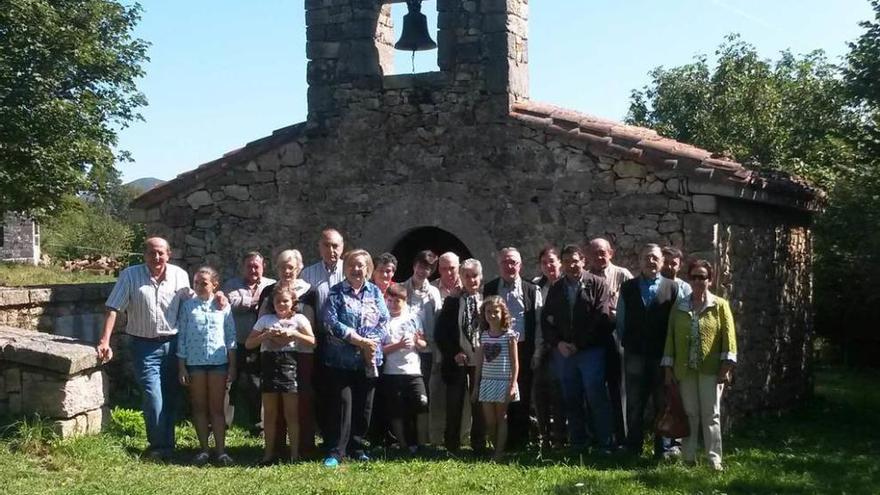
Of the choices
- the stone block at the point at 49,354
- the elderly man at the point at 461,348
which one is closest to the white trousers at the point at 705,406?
the elderly man at the point at 461,348

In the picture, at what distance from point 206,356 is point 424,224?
294 cm

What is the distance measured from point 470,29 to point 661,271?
10.8ft

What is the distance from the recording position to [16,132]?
18.8 meters

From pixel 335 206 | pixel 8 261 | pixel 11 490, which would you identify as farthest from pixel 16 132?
pixel 8 261

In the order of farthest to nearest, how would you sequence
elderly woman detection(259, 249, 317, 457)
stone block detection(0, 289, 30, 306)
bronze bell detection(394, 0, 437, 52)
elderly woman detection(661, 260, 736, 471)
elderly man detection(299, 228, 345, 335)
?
bronze bell detection(394, 0, 437, 52)
stone block detection(0, 289, 30, 306)
elderly man detection(299, 228, 345, 335)
elderly woman detection(259, 249, 317, 457)
elderly woman detection(661, 260, 736, 471)

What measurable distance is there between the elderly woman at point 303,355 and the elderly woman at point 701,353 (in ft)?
8.46

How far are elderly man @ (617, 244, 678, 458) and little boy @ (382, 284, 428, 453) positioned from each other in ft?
5.08

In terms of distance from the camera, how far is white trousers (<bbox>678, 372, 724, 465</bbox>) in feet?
22.8

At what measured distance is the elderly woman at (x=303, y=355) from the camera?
7273 millimetres

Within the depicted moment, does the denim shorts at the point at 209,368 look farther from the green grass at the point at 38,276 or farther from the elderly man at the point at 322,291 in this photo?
the green grass at the point at 38,276

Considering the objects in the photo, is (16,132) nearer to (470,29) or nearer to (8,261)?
(470,29)

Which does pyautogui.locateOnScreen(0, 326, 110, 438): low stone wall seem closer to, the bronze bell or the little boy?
the little boy

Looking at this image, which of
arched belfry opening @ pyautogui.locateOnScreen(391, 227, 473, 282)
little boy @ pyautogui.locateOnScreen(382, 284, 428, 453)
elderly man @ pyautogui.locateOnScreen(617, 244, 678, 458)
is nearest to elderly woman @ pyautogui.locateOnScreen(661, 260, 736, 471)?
elderly man @ pyautogui.locateOnScreen(617, 244, 678, 458)

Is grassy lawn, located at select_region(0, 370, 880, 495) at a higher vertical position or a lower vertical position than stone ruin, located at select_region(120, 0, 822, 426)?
lower
